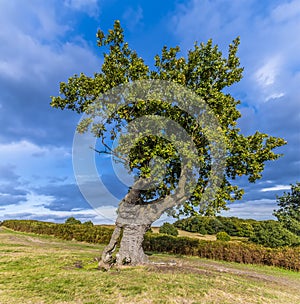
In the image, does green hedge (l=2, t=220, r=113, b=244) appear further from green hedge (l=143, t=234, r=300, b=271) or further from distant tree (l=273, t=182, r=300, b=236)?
distant tree (l=273, t=182, r=300, b=236)

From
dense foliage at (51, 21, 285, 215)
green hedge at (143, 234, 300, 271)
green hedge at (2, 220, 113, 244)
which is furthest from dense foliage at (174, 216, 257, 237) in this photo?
dense foliage at (51, 21, 285, 215)

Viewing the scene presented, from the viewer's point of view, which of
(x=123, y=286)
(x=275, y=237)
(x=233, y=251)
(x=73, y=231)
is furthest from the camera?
(x=73, y=231)

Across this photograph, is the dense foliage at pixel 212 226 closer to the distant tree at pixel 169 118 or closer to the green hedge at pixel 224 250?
the green hedge at pixel 224 250

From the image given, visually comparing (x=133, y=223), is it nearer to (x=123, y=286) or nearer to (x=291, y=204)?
(x=123, y=286)

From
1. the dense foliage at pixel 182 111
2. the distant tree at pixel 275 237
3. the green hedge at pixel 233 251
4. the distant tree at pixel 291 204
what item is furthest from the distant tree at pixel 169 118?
the distant tree at pixel 291 204

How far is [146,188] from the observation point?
14.2 meters

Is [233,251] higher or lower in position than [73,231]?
lower

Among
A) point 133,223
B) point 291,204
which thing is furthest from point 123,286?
point 291,204

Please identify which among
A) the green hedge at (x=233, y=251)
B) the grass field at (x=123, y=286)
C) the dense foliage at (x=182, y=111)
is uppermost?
the dense foliage at (x=182, y=111)

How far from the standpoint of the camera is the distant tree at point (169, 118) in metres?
13.4

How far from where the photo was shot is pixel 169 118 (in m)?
12.8

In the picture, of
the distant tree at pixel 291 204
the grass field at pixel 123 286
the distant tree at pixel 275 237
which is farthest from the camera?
the distant tree at pixel 291 204

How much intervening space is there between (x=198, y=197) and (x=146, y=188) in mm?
2897

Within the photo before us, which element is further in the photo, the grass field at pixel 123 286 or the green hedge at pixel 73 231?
the green hedge at pixel 73 231
